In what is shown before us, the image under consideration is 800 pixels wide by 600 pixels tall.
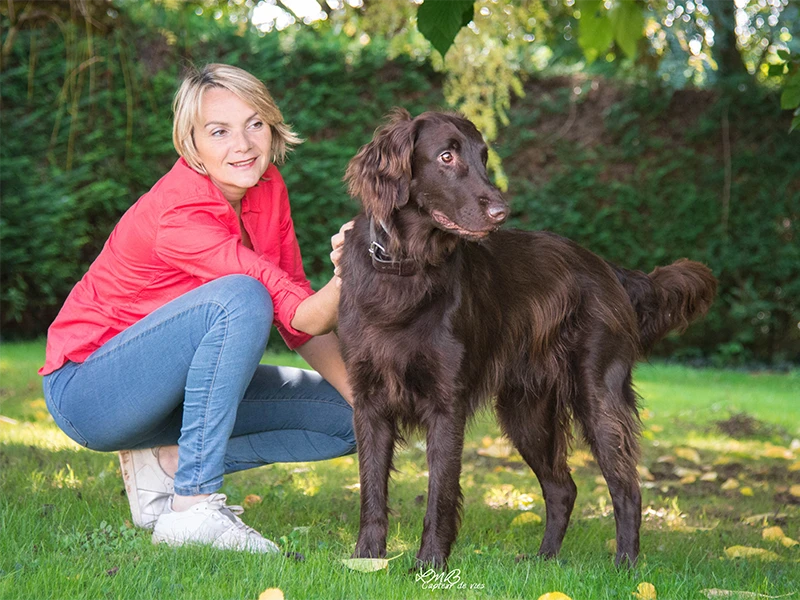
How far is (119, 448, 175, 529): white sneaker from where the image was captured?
10.3 feet

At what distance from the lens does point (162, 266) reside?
10.2ft

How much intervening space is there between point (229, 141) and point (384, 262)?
30.7 inches

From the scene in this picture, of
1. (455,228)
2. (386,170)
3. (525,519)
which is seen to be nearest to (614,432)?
(525,519)

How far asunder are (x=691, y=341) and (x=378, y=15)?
5419 millimetres

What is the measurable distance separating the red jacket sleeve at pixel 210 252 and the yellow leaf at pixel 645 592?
1382 millimetres

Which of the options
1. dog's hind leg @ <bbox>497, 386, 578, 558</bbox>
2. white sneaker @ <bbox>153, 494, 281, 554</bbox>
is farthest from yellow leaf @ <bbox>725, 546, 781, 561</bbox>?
white sneaker @ <bbox>153, 494, 281, 554</bbox>

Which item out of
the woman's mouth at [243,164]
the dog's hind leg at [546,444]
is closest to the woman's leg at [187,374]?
the woman's mouth at [243,164]

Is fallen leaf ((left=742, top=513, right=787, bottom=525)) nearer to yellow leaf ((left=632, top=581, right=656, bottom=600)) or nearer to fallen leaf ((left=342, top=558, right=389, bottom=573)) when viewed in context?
yellow leaf ((left=632, top=581, right=656, bottom=600))

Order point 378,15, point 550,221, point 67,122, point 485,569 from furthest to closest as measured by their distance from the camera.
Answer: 1. point 550,221
2. point 67,122
3. point 378,15
4. point 485,569

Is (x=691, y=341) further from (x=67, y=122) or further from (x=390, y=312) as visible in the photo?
(x=390, y=312)

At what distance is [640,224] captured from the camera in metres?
9.91

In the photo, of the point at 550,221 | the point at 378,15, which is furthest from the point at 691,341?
the point at 378,15

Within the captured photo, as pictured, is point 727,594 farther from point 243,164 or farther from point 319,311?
point 243,164

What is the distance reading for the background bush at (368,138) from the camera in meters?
8.13
